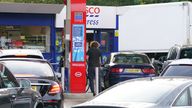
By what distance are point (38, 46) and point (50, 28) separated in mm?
1004

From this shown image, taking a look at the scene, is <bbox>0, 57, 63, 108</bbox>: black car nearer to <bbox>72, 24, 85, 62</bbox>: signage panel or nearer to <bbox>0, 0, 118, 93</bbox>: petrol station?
<bbox>72, 24, 85, 62</bbox>: signage panel

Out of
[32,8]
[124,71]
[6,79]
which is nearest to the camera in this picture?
[6,79]

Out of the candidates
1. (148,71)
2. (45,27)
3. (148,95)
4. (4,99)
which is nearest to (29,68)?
(4,99)

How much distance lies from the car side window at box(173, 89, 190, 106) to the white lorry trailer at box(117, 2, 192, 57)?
68.2ft

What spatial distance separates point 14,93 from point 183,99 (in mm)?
2531

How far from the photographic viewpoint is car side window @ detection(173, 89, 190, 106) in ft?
27.8

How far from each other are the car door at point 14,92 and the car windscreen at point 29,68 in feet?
9.12

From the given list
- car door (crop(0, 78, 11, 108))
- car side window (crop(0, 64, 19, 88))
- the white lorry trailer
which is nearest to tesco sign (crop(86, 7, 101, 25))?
the white lorry trailer

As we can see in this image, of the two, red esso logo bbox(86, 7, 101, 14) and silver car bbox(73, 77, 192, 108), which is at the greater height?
red esso logo bbox(86, 7, 101, 14)

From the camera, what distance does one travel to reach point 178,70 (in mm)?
14164

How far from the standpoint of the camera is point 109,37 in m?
28.5

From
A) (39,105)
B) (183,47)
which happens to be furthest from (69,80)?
(39,105)

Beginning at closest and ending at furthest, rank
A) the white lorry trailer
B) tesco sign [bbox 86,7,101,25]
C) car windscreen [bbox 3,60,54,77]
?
car windscreen [bbox 3,60,54,77], tesco sign [bbox 86,7,101,25], the white lorry trailer

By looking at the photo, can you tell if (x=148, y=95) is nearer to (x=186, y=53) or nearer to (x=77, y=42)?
(x=77, y=42)
